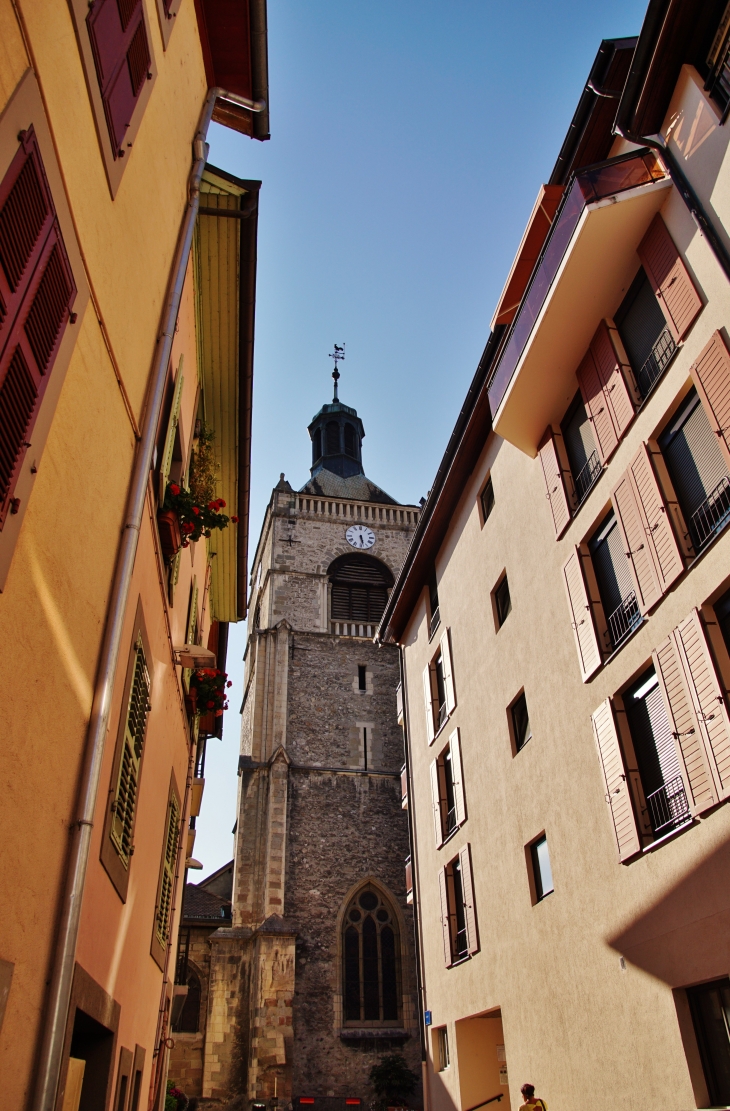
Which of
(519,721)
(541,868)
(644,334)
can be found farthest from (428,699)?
(644,334)

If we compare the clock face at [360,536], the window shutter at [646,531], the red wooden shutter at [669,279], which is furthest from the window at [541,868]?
the clock face at [360,536]

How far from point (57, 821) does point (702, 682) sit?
5474mm

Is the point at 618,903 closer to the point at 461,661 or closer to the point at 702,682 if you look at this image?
the point at 702,682

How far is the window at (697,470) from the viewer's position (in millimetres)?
7758

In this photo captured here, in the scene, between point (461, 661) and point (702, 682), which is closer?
point (702, 682)

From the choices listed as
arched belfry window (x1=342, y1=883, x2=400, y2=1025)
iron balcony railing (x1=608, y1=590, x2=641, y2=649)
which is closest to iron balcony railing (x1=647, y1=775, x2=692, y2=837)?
iron balcony railing (x1=608, y1=590, x2=641, y2=649)

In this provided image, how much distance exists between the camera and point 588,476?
10.6m

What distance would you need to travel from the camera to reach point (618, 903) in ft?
28.6

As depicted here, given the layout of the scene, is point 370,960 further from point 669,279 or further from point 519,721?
point 669,279

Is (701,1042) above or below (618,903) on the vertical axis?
below

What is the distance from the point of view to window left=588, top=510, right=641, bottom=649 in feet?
30.5

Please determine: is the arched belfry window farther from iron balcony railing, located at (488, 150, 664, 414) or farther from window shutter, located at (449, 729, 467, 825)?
iron balcony railing, located at (488, 150, 664, 414)

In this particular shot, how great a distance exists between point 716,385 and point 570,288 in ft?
9.50

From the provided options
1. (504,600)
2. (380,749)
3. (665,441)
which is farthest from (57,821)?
(380,749)
